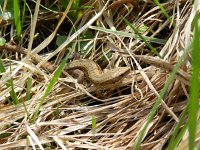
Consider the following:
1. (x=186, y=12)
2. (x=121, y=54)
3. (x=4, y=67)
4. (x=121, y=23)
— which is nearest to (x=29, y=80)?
(x=4, y=67)

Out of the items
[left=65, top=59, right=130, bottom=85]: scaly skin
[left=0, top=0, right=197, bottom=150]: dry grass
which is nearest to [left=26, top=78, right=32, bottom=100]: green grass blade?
[left=0, top=0, right=197, bottom=150]: dry grass

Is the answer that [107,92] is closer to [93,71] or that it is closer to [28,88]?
[93,71]

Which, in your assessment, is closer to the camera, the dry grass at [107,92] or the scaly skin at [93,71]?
the dry grass at [107,92]

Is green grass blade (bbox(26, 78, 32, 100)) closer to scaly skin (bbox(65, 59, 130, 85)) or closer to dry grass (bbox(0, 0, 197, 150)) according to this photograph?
dry grass (bbox(0, 0, 197, 150))

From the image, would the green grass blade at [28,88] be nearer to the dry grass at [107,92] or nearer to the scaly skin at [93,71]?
the dry grass at [107,92]

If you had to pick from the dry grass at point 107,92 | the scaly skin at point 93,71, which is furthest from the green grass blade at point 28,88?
the scaly skin at point 93,71

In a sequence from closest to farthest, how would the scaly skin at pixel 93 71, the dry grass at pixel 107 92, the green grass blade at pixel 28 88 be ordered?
the dry grass at pixel 107 92
the green grass blade at pixel 28 88
the scaly skin at pixel 93 71

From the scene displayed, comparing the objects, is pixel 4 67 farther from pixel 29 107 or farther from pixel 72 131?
pixel 72 131

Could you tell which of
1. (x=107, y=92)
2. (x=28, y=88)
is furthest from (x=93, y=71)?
(x=28, y=88)

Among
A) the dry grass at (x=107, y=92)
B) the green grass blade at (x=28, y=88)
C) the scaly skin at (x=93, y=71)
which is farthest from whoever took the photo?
the scaly skin at (x=93, y=71)
